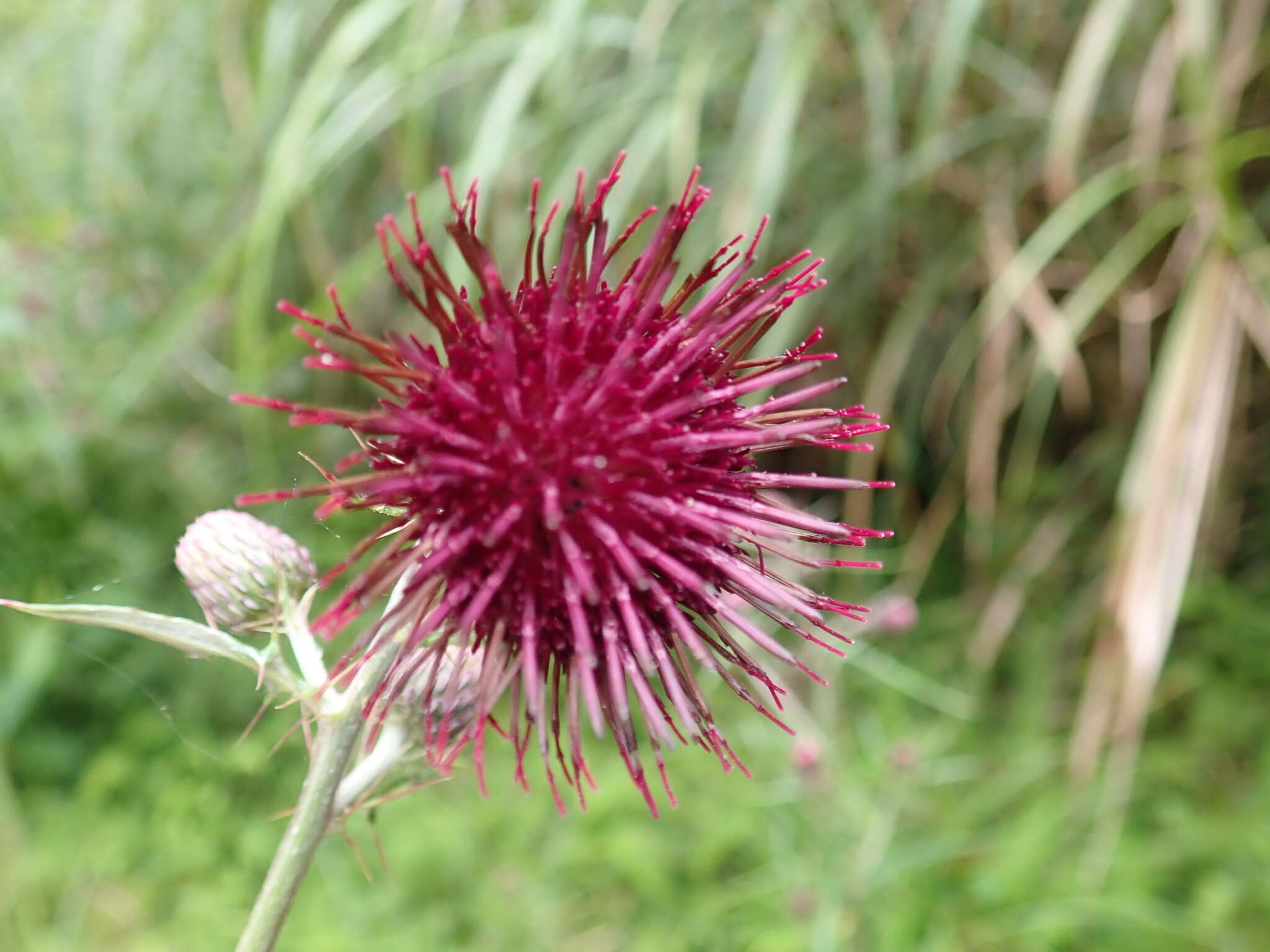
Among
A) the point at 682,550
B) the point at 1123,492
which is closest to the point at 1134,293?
the point at 1123,492

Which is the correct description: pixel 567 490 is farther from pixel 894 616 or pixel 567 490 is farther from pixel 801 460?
pixel 801 460

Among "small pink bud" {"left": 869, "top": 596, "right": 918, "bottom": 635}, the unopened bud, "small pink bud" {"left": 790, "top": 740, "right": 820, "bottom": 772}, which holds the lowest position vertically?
"small pink bud" {"left": 790, "top": 740, "right": 820, "bottom": 772}

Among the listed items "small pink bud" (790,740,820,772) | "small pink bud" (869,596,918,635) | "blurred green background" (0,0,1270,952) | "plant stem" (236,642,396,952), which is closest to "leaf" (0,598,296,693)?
"plant stem" (236,642,396,952)

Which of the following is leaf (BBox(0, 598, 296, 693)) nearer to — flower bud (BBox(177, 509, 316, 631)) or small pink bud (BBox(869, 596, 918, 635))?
flower bud (BBox(177, 509, 316, 631))

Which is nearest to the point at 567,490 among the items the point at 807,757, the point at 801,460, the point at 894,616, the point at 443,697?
the point at 443,697

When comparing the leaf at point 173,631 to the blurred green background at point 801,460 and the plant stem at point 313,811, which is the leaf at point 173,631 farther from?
the blurred green background at point 801,460

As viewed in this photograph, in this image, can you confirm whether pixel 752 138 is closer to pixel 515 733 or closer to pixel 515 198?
pixel 515 198
